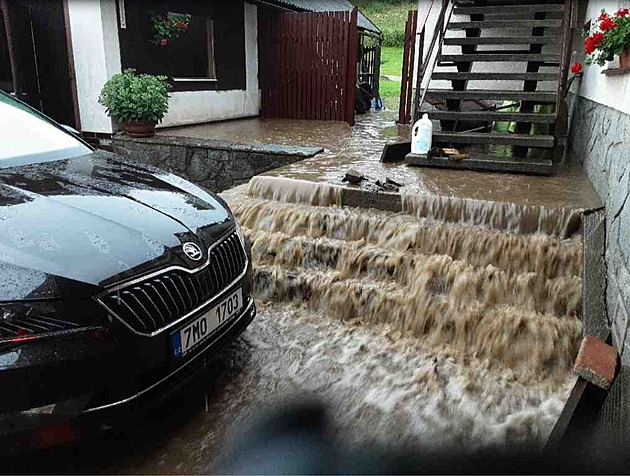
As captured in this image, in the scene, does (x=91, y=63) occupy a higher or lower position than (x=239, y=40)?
lower

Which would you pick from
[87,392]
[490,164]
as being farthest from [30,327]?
[490,164]

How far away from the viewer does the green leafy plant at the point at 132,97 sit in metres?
6.88

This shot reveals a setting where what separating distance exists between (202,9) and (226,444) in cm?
898

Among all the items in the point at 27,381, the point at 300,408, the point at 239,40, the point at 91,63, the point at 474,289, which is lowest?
the point at 300,408

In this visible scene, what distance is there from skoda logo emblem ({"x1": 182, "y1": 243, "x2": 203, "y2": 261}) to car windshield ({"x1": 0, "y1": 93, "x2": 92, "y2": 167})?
116 centimetres

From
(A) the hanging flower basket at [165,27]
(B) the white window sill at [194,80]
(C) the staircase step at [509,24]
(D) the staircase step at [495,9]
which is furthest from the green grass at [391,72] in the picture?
(C) the staircase step at [509,24]

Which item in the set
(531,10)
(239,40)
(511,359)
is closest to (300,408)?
(511,359)

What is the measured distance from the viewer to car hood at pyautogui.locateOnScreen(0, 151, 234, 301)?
5.79 ft

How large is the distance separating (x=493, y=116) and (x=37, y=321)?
5060 mm

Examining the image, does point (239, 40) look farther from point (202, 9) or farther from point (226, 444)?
point (226, 444)

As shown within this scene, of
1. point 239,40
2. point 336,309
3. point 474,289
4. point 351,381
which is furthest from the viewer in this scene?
point 239,40

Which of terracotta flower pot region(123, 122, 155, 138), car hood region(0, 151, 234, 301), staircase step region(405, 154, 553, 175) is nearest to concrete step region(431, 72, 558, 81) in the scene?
staircase step region(405, 154, 553, 175)

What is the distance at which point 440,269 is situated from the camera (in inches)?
135

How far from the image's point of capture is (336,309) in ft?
11.8
